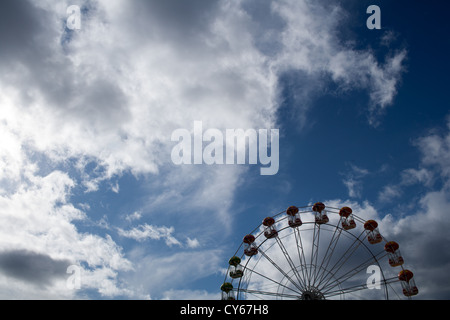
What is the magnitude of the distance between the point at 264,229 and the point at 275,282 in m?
6.88
